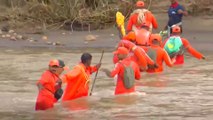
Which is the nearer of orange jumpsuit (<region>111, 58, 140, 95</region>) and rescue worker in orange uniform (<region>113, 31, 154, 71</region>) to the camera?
orange jumpsuit (<region>111, 58, 140, 95</region>)

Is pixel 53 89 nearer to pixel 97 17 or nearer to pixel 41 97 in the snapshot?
pixel 41 97

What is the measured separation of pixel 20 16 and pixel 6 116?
1446 cm

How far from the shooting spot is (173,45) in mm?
16953

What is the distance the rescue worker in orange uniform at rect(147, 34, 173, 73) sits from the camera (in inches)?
616

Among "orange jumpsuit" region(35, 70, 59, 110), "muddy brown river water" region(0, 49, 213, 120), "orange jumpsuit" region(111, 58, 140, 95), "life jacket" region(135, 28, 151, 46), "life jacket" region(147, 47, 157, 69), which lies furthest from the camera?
"life jacket" region(135, 28, 151, 46)

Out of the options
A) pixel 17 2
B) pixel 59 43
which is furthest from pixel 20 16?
pixel 59 43

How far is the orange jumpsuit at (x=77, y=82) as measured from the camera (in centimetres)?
1216

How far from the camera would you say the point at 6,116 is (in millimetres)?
11773

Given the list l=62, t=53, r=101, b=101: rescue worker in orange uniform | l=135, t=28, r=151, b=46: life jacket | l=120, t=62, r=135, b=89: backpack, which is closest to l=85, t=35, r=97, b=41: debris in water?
l=135, t=28, r=151, b=46: life jacket

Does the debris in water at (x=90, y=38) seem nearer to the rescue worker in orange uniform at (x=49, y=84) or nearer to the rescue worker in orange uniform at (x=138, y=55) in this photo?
the rescue worker in orange uniform at (x=138, y=55)

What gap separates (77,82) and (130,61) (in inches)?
51.1

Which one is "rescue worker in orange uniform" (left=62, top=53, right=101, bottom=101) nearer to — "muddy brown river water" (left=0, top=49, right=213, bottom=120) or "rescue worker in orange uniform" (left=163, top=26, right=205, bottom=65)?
"muddy brown river water" (left=0, top=49, right=213, bottom=120)

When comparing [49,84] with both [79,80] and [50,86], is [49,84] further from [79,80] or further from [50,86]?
[79,80]

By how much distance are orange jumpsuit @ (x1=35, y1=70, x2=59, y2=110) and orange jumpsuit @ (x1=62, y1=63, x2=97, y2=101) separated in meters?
0.52
